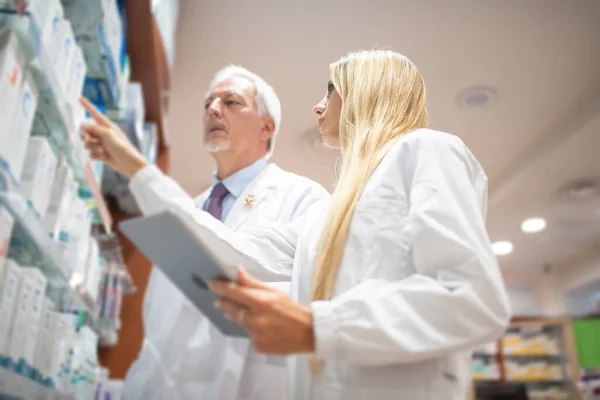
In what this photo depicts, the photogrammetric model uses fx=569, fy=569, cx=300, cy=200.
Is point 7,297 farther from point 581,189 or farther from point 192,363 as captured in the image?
point 581,189

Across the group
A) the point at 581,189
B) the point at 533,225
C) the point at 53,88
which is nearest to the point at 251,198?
the point at 53,88

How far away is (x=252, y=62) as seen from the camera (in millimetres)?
3545

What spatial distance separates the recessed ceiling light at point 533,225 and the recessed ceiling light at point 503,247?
1.30 feet

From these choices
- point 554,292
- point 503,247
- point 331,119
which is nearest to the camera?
point 331,119

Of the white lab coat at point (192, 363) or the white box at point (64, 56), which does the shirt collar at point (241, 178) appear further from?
the white box at point (64, 56)

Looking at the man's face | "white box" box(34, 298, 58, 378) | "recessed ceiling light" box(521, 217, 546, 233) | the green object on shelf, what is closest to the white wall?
the green object on shelf

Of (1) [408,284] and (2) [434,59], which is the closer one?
(1) [408,284]

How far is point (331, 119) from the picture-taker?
131 centimetres

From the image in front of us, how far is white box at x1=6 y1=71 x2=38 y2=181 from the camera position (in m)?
1.23

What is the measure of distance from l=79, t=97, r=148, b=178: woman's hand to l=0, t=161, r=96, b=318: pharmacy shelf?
0.62ft

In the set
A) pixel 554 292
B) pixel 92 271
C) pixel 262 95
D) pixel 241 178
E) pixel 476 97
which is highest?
pixel 476 97

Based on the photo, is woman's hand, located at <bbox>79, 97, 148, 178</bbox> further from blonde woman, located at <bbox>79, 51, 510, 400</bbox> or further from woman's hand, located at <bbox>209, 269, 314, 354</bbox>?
woman's hand, located at <bbox>209, 269, 314, 354</bbox>

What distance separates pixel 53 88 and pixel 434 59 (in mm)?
2633

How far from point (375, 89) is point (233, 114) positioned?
0.87m
